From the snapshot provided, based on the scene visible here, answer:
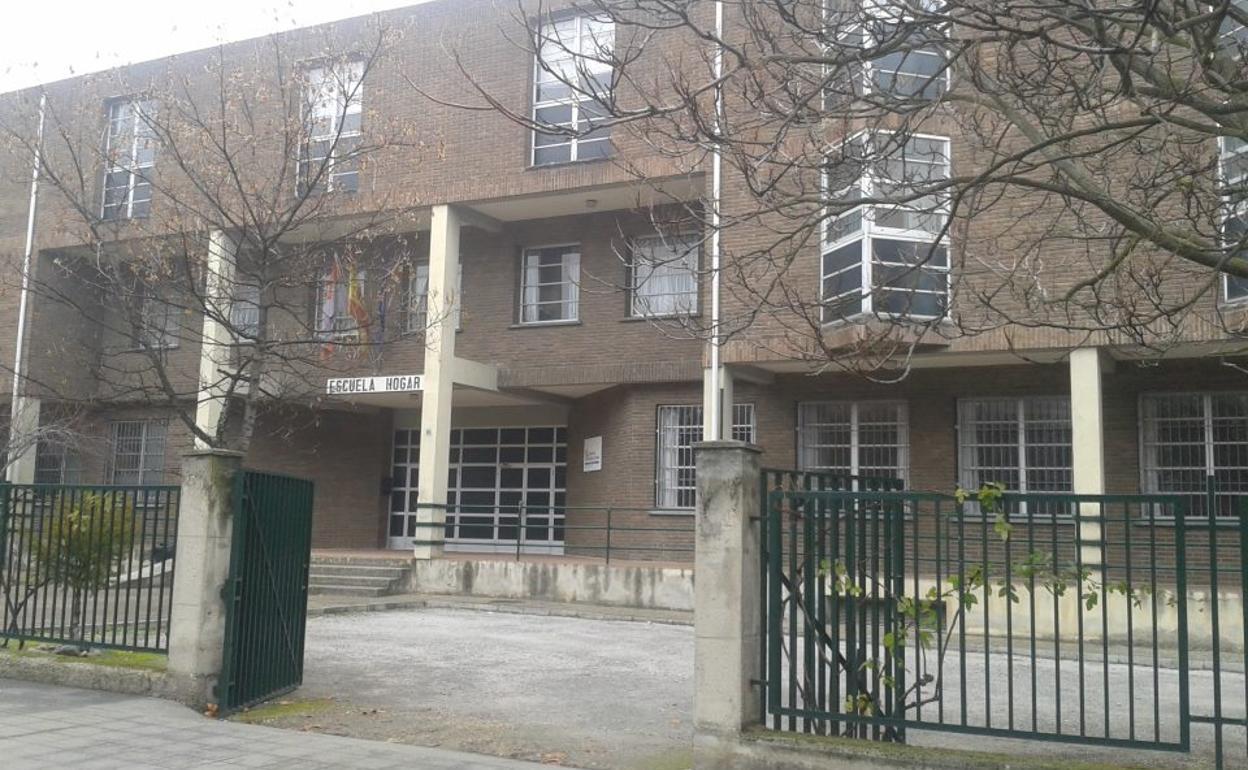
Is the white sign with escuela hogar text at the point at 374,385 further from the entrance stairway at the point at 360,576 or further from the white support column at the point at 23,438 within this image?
the white support column at the point at 23,438

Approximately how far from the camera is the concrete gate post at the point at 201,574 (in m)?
8.80

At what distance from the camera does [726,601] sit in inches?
276

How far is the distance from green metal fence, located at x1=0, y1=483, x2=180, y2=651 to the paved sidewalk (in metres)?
1.18

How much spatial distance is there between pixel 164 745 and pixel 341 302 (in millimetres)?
15768

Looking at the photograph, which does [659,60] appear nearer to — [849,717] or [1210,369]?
[1210,369]

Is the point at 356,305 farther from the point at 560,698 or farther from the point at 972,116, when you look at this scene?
the point at 972,116

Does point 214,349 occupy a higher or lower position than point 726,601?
higher

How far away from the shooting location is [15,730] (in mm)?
7859

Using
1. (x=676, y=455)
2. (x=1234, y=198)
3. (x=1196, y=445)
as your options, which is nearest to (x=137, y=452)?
(x=676, y=455)

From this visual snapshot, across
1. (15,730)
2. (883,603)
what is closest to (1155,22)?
(883,603)

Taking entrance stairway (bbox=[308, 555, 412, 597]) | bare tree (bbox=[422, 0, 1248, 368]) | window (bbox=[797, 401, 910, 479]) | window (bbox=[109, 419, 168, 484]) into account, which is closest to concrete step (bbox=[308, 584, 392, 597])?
entrance stairway (bbox=[308, 555, 412, 597])

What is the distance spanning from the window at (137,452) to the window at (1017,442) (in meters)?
17.1

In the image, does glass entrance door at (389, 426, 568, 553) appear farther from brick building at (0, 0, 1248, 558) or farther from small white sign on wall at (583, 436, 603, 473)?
A: small white sign on wall at (583, 436, 603, 473)

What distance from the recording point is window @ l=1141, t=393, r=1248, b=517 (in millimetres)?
16219
